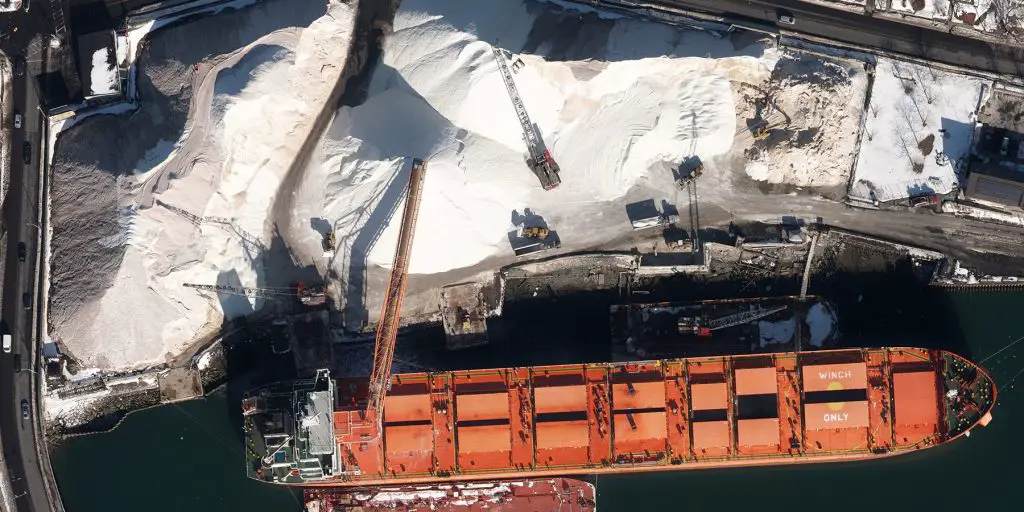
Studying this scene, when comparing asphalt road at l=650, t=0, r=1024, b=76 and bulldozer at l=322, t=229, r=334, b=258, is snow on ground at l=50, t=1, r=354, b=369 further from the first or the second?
asphalt road at l=650, t=0, r=1024, b=76

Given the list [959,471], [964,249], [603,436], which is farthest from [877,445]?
[603,436]

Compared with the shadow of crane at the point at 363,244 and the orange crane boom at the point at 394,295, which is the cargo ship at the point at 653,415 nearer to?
the orange crane boom at the point at 394,295

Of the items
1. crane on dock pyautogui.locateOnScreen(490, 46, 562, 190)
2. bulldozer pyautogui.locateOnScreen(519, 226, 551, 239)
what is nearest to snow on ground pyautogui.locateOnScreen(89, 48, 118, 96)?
crane on dock pyautogui.locateOnScreen(490, 46, 562, 190)

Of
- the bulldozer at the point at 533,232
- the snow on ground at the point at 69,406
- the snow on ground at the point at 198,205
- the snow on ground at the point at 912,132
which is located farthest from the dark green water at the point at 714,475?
the bulldozer at the point at 533,232

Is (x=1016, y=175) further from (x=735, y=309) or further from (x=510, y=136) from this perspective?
(x=510, y=136)

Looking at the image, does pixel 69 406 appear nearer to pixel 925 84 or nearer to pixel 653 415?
pixel 653 415

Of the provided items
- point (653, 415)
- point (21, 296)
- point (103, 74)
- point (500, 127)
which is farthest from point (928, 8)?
point (21, 296)

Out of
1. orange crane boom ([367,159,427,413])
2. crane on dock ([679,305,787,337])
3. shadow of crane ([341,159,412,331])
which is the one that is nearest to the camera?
orange crane boom ([367,159,427,413])
